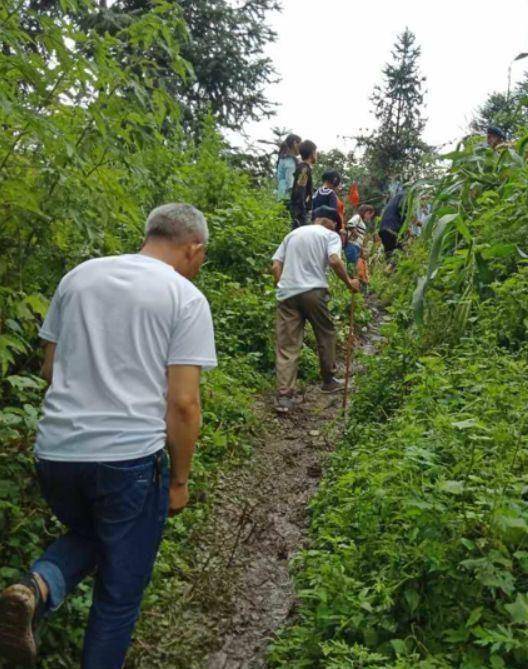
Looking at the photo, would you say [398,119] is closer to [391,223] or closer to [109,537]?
[391,223]

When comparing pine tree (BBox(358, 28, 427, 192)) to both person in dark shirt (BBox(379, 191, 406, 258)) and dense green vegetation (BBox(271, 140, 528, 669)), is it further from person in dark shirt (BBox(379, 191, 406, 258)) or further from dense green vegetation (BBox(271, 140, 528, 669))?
dense green vegetation (BBox(271, 140, 528, 669))

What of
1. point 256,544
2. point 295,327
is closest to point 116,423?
point 256,544

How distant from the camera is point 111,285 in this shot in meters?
2.65

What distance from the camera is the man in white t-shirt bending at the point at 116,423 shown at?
2576 mm

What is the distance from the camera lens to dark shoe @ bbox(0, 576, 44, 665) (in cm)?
240

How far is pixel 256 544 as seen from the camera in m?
4.41

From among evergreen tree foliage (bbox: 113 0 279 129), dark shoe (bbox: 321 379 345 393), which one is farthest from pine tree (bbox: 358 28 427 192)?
dark shoe (bbox: 321 379 345 393)

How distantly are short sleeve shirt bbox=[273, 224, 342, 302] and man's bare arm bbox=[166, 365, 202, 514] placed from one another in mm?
4541

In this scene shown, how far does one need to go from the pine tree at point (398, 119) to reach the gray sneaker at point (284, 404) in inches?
1155

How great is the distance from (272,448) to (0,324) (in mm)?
3560

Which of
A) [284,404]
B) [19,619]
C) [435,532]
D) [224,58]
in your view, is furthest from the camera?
[224,58]

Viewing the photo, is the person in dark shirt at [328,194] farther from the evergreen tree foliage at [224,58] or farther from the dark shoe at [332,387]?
the evergreen tree foliage at [224,58]

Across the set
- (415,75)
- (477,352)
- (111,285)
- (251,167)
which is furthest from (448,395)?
(415,75)

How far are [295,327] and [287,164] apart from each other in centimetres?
471
